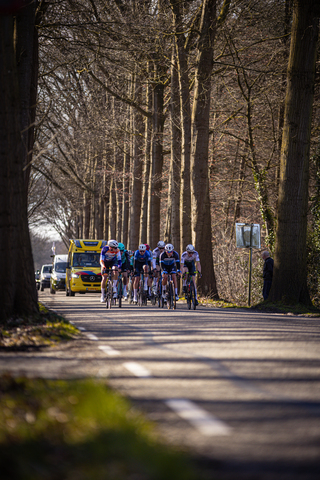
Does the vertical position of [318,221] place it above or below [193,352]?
above

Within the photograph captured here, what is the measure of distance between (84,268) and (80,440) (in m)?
27.8

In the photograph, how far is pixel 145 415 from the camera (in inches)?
196

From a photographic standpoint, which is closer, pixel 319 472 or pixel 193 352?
pixel 319 472

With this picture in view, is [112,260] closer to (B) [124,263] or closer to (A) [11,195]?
(B) [124,263]

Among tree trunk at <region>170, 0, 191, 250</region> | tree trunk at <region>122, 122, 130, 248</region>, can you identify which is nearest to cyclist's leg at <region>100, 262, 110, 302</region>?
tree trunk at <region>170, 0, 191, 250</region>

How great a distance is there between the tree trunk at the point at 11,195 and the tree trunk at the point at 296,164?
8.41 metres

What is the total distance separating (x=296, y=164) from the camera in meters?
18.3

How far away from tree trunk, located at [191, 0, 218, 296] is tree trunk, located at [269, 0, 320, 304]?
4.86 meters

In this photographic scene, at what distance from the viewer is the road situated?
414 cm

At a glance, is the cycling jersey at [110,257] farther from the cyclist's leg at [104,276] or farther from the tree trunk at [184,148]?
the tree trunk at [184,148]

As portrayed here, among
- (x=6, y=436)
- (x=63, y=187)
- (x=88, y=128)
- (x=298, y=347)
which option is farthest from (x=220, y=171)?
(x=6, y=436)

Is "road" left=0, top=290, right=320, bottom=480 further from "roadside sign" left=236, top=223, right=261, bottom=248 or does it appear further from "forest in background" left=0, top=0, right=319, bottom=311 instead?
"roadside sign" left=236, top=223, right=261, bottom=248

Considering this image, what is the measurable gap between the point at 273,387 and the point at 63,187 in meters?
46.0

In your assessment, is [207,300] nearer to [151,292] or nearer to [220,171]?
[151,292]
